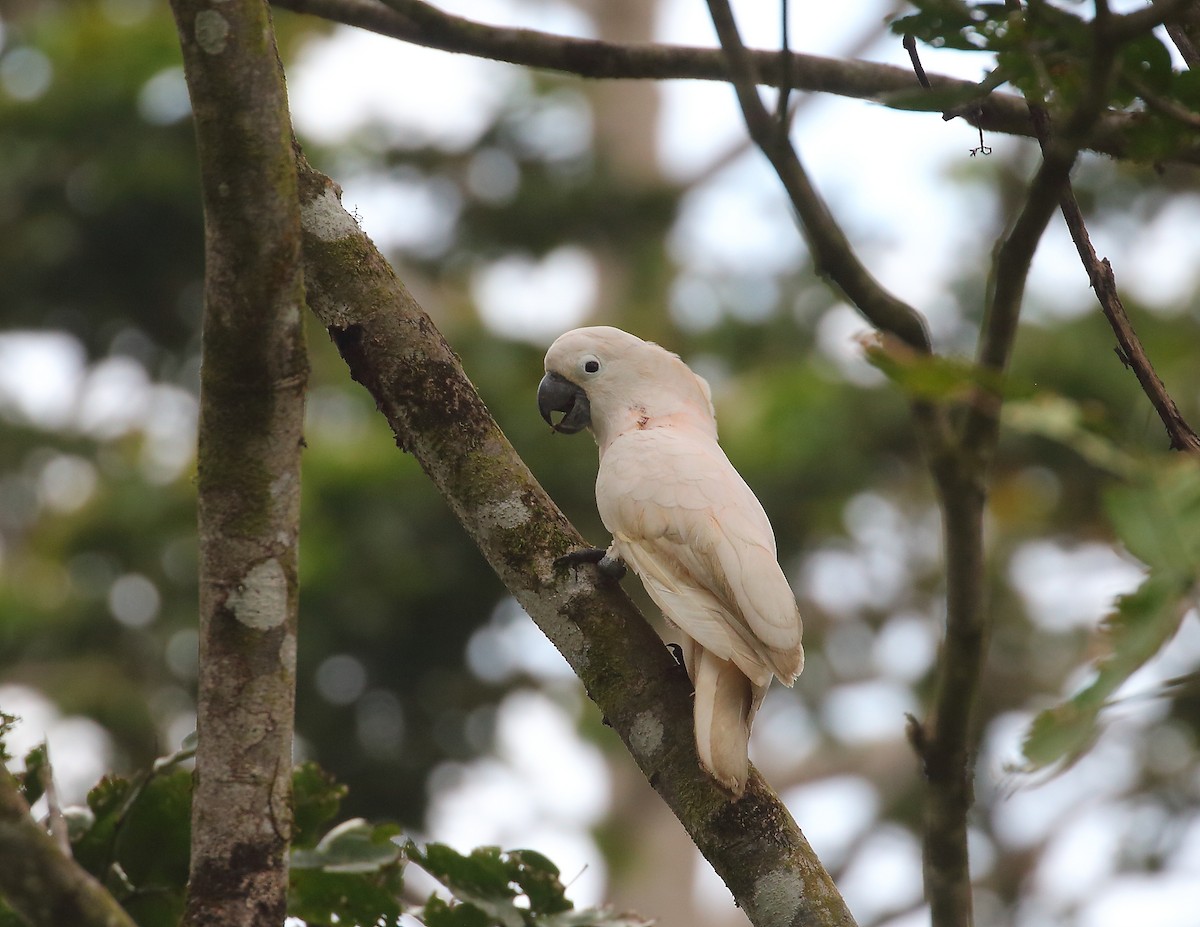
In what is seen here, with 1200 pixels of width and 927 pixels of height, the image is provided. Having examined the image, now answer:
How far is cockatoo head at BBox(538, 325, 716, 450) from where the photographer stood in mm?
2797

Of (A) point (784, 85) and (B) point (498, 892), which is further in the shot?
(B) point (498, 892)

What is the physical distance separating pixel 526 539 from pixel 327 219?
677 millimetres

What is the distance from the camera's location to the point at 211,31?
5.83ft

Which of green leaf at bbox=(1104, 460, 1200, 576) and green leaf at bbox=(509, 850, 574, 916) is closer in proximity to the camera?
green leaf at bbox=(1104, 460, 1200, 576)

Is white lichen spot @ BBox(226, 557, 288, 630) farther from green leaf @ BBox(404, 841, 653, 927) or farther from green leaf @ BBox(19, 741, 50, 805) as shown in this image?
green leaf @ BBox(404, 841, 653, 927)

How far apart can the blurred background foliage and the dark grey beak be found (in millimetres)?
3898

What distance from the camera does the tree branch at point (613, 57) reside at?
2.44 meters

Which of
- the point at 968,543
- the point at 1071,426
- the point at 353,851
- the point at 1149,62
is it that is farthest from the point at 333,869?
the point at 1149,62

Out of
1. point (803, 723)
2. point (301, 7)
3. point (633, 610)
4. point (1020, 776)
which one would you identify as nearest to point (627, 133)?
point (803, 723)

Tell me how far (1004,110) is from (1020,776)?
5.48 feet

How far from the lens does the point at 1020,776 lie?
41.9 inches

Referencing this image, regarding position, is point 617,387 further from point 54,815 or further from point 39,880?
point 39,880

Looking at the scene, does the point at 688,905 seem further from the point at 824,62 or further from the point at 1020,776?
the point at 1020,776

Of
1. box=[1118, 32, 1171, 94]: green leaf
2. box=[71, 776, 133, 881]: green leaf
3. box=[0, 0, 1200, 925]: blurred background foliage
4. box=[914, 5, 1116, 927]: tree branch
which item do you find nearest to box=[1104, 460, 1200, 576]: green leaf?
box=[914, 5, 1116, 927]: tree branch
